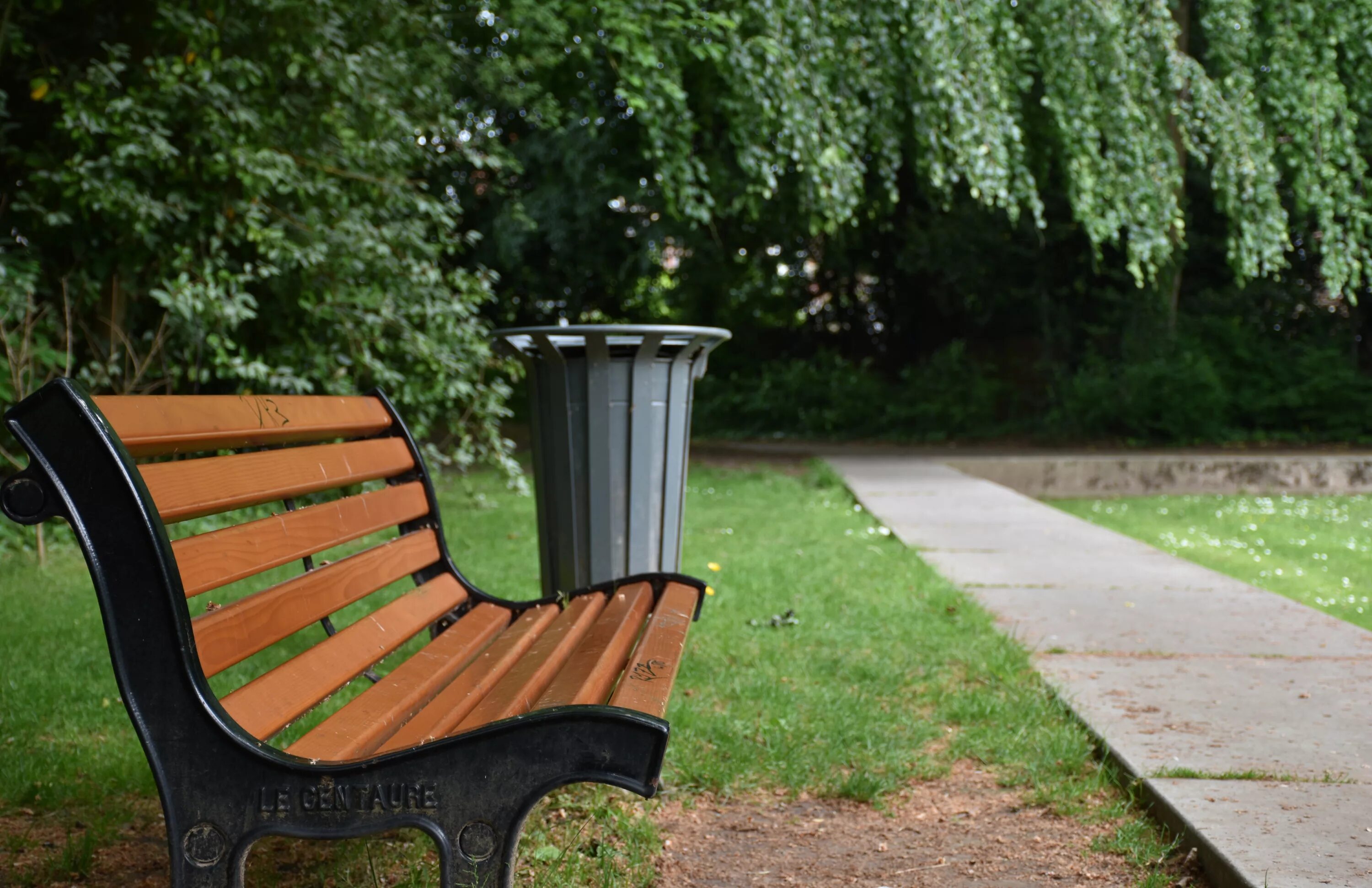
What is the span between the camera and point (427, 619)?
2.59 meters

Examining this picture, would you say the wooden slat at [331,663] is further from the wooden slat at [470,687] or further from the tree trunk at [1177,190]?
the tree trunk at [1177,190]

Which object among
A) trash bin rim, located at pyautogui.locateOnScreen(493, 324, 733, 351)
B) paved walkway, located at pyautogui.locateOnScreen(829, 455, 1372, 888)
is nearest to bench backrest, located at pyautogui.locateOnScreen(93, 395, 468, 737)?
trash bin rim, located at pyautogui.locateOnScreen(493, 324, 733, 351)

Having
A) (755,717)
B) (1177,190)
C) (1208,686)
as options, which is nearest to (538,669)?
(755,717)

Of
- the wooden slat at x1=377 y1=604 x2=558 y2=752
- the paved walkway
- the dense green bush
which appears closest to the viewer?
the wooden slat at x1=377 y1=604 x2=558 y2=752

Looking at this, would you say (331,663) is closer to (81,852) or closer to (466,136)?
(81,852)

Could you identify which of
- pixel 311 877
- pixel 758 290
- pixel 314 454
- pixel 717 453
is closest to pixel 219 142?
pixel 314 454

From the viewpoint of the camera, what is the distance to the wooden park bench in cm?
156

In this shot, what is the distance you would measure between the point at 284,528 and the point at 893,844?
1447 millimetres

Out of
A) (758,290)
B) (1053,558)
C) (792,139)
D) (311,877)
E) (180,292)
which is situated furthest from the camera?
(758,290)

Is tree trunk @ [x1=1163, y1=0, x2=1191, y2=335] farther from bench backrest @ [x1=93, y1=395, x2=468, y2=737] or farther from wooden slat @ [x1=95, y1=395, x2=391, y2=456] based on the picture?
wooden slat @ [x1=95, y1=395, x2=391, y2=456]

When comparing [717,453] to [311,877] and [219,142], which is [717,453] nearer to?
[219,142]

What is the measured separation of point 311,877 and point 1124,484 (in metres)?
9.94

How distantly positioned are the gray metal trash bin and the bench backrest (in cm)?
73

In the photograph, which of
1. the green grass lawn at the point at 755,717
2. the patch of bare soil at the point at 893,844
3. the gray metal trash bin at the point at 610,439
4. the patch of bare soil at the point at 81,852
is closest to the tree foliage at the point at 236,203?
the green grass lawn at the point at 755,717
